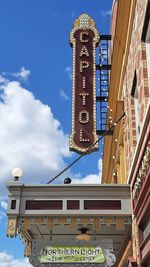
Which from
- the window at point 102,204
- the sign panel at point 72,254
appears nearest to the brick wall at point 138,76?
the window at point 102,204

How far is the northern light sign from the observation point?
9.88 m

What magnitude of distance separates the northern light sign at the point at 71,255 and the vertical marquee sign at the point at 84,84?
→ 16.5 ft

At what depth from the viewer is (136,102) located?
11375 mm

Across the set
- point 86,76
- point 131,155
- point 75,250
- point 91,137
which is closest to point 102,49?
point 86,76

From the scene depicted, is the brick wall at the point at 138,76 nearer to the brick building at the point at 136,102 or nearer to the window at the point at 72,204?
the brick building at the point at 136,102

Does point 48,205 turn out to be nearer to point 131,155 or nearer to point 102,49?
point 131,155

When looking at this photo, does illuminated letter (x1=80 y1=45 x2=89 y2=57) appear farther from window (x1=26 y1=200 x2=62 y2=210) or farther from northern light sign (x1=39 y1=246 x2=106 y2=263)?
northern light sign (x1=39 y1=246 x2=106 y2=263)

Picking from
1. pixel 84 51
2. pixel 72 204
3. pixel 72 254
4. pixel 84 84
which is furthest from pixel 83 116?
pixel 72 254

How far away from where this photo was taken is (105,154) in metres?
19.7

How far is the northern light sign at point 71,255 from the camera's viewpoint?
32.4 ft

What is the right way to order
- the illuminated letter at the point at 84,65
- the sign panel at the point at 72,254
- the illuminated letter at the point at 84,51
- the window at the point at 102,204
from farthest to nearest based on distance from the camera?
the illuminated letter at the point at 84,51, the illuminated letter at the point at 84,65, the window at the point at 102,204, the sign panel at the point at 72,254

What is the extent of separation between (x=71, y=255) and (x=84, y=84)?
7685 millimetres

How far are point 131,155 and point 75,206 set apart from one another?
1736mm

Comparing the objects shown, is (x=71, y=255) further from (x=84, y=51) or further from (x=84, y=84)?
(x=84, y=51)
